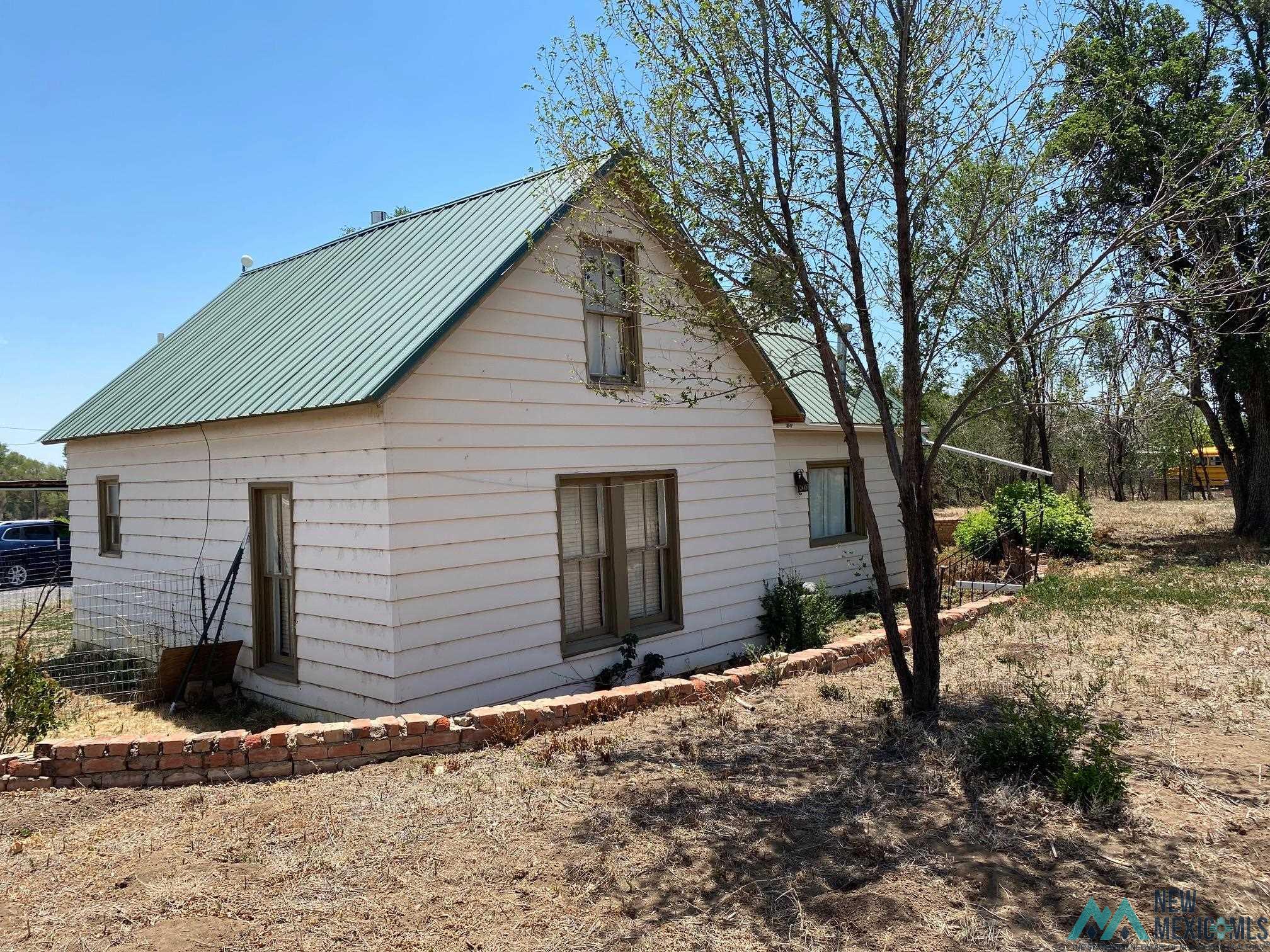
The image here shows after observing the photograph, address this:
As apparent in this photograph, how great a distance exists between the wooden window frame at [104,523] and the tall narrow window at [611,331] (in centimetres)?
747

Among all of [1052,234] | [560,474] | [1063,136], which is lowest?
[560,474]

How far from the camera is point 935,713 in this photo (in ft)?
22.3

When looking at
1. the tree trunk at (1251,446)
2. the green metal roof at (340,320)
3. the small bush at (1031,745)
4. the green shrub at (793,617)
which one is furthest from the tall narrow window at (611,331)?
the tree trunk at (1251,446)

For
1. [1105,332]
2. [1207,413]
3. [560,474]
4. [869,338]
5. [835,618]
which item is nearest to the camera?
[869,338]

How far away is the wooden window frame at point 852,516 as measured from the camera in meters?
14.2

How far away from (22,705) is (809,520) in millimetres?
10618

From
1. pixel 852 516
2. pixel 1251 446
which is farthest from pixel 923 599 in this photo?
pixel 1251 446

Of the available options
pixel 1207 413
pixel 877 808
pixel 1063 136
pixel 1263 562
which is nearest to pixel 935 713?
pixel 877 808

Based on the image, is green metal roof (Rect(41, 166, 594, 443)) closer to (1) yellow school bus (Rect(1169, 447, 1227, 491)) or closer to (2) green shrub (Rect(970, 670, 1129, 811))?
(2) green shrub (Rect(970, 670, 1129, 811))

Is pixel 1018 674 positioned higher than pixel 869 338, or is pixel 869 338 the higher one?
pixel 869 338

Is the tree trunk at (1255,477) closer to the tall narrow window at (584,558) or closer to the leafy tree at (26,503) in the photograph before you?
the tall narrow window at (584,558)

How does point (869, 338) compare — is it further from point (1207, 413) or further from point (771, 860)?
point (1207, 413)

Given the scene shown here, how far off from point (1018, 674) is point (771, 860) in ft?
14.9

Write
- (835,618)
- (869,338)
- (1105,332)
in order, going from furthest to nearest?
(835,618) → (1105,332) → (869,338)
